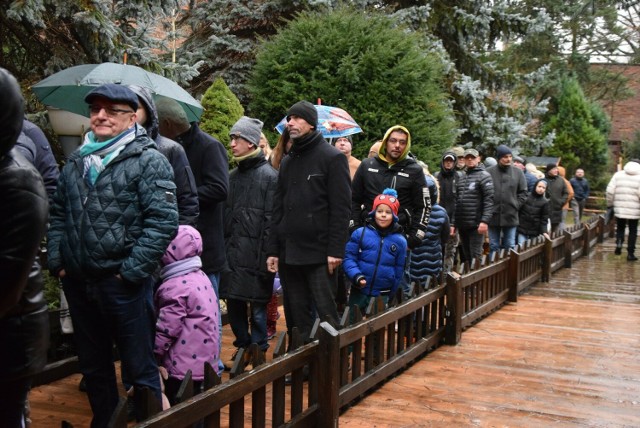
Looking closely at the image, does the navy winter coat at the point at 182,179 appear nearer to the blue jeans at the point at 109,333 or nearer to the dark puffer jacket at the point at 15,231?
the blue jeans at the point at 109,333

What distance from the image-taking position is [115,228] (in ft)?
12.3

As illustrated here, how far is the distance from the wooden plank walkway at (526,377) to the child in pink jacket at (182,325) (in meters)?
1.25

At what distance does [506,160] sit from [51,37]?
23.1ft

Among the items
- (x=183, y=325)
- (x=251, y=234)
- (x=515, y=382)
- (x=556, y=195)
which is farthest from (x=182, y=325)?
(x=556, y=195)

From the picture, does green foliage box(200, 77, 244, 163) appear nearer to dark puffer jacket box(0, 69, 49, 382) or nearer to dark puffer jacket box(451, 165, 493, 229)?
dark puffer jacket box(451, 165, 493, 229)

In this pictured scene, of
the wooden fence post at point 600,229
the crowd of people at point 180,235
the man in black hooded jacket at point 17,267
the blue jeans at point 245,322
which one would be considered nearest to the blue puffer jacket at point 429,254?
the crowd of people at point 180,235

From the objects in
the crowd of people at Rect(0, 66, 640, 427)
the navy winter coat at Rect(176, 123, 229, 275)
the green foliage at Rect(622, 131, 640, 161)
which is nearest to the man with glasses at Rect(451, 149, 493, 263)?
the crowd of people at Rect(0, 66, 640, 427)

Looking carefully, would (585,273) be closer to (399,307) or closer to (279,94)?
(279,94)

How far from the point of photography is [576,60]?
37.6 metres

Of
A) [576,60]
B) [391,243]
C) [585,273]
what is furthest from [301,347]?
[576,60]

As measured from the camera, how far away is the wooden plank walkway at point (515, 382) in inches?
204

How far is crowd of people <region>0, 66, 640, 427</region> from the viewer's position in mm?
2516

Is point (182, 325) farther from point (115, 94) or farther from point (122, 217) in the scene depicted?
point (115, 94)

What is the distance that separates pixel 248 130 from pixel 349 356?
1.92 meters
